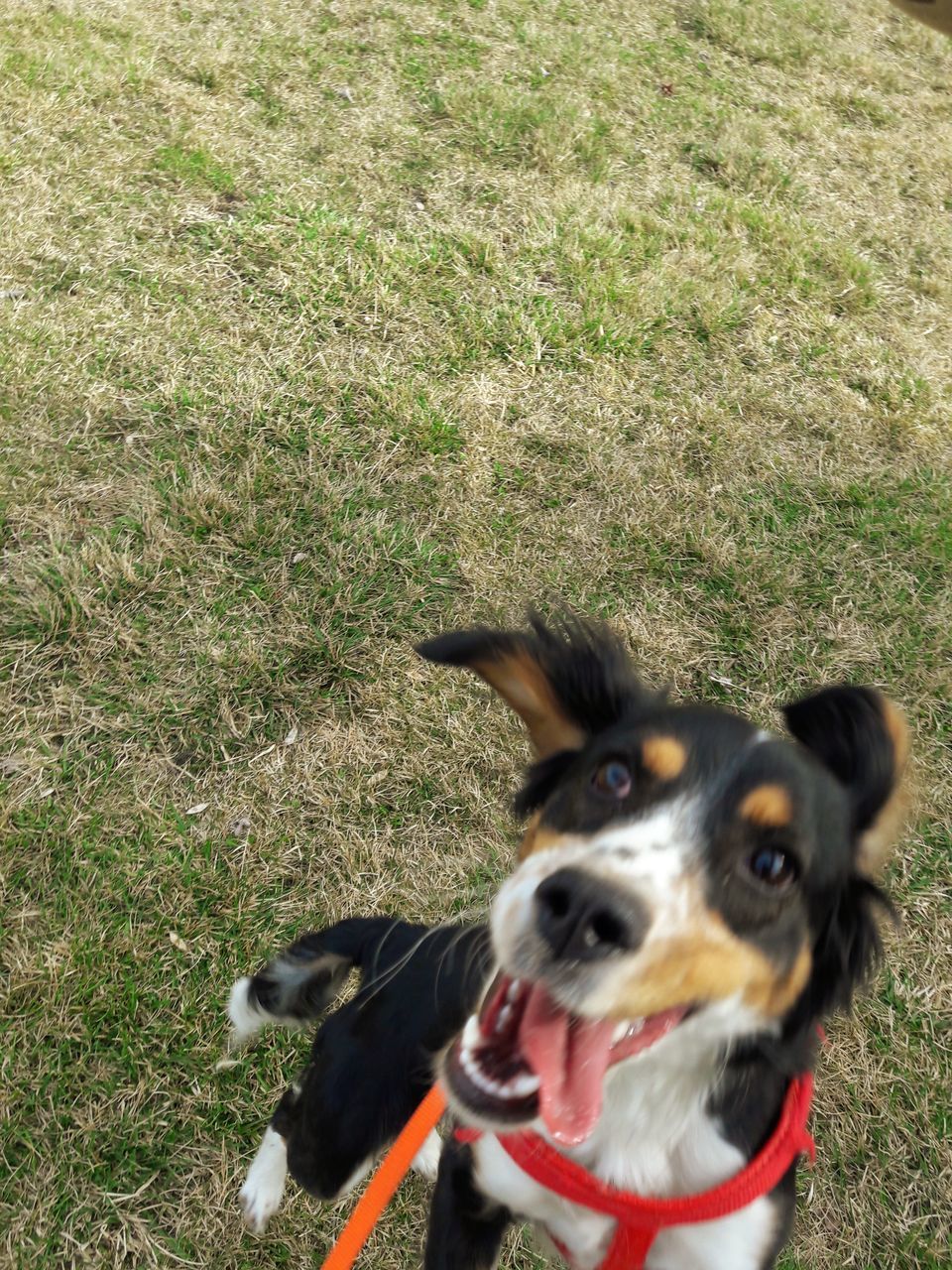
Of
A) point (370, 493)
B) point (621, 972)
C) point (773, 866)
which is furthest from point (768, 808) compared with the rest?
point (370, 493)

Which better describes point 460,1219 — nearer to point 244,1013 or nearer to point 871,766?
point 244,1013

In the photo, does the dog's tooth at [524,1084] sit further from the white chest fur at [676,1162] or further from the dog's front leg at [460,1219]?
the dog's front leg at [460,1219]

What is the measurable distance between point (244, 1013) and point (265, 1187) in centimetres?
44

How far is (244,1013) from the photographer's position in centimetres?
224

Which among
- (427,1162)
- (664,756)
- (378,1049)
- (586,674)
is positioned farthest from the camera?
(427,1162)

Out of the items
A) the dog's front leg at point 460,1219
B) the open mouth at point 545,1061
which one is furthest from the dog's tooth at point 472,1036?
the dog's front leg at point 460,1219

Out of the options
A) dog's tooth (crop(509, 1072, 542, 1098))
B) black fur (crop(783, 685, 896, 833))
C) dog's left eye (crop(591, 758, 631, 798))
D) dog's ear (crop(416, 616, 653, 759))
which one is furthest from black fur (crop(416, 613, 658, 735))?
dog's tooth (crop(509, 1072, 542, 1098))

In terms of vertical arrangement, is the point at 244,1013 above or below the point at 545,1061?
below

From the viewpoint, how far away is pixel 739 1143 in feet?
5.48

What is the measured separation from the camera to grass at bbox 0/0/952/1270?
246 cm

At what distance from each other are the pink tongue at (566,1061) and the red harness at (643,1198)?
285 mm

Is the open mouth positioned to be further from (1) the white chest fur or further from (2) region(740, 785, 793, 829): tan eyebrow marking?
(2) region(740, 785, 793, 829): tan eyebrow marking

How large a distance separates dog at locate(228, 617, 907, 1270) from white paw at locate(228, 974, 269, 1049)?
121 millimetres

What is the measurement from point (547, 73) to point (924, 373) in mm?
2894
